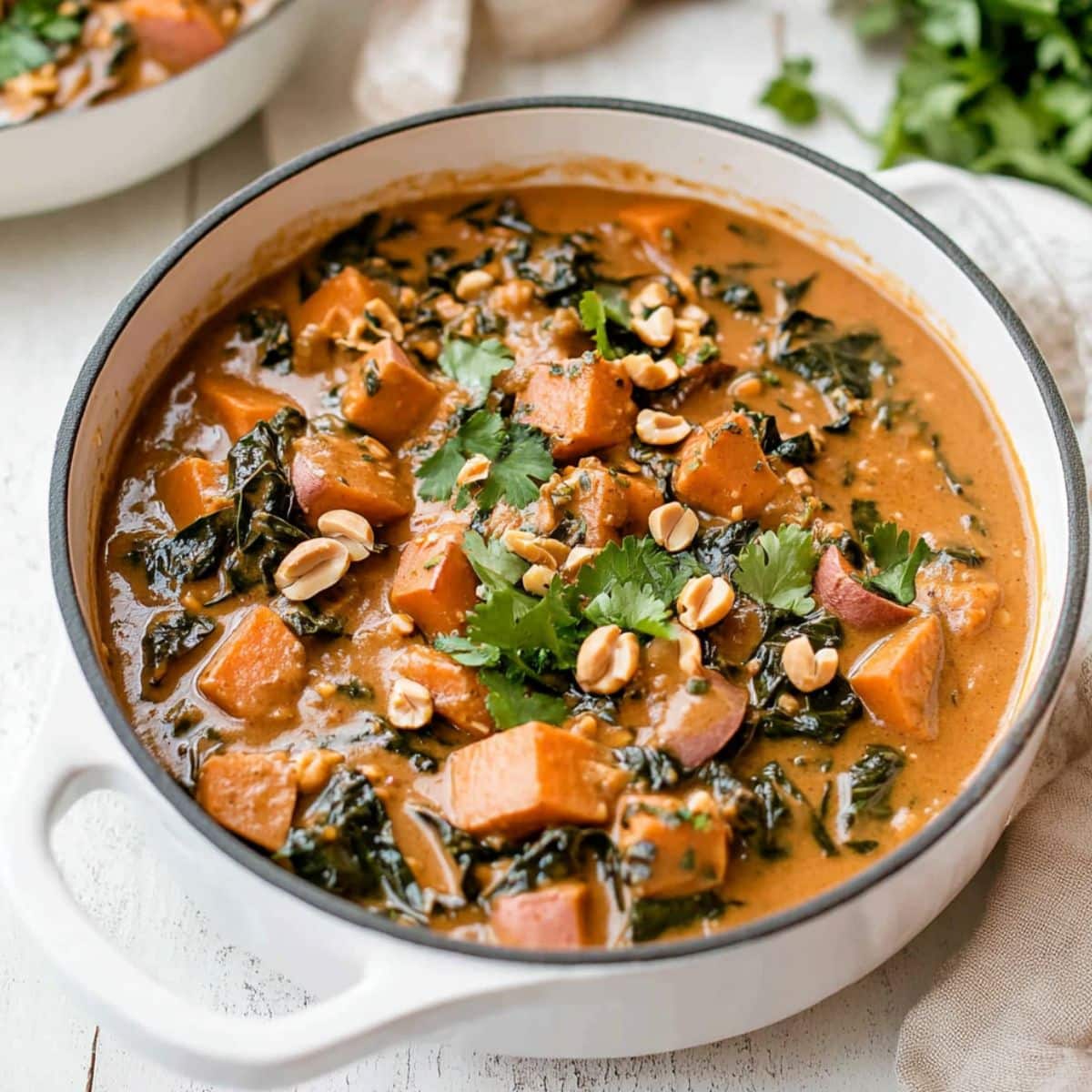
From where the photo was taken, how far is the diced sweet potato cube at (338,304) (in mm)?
3902

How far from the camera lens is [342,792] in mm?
3062

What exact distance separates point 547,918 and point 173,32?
3.13 metres

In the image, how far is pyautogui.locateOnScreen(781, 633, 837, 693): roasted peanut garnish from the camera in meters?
3.21

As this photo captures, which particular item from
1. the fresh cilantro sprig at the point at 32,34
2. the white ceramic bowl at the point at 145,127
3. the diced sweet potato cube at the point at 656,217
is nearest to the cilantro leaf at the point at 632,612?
the diced sweet potato cube at the point at 656,217

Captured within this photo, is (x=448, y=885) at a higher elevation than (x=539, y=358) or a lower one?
lower

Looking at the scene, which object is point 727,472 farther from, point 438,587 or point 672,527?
point 438,587

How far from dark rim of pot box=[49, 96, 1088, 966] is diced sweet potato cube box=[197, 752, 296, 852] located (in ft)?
0.28

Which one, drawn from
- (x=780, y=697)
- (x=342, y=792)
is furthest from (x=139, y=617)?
(x=780, y=697)

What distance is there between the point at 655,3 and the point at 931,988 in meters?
3.65

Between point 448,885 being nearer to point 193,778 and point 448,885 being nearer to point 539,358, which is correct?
point 193,778


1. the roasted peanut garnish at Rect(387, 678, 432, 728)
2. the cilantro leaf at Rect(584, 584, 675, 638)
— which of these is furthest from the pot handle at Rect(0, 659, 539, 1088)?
the cilantro leaf at Rect(584, 584, 675, 638)

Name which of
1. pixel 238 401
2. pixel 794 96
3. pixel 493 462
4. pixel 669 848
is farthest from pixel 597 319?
pixel 794 96

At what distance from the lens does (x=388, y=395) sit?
12.0 ft

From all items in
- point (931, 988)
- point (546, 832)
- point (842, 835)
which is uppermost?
point (546, 832)
